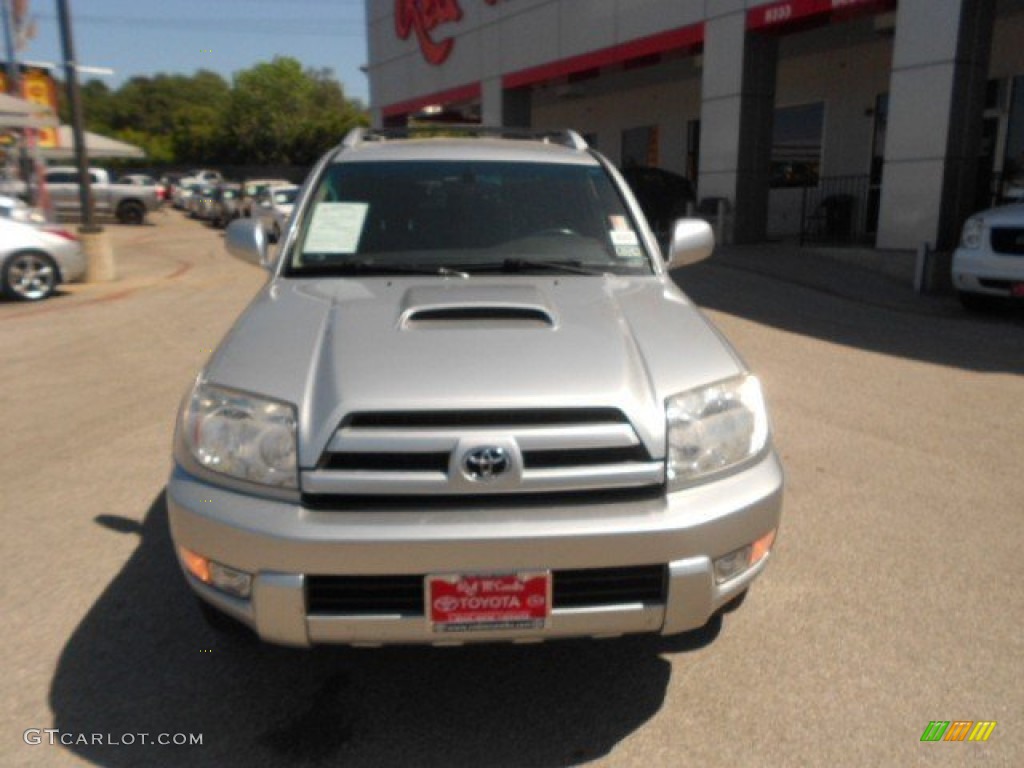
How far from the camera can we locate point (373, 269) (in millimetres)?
3418

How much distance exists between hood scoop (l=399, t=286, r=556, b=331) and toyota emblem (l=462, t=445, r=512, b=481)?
569 millimetres

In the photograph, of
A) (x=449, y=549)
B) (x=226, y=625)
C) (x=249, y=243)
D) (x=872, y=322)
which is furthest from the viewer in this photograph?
(x=872, y=322)

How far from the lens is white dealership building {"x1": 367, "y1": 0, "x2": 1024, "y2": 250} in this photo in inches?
452

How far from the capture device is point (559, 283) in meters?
3.28

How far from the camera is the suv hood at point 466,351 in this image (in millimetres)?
2363

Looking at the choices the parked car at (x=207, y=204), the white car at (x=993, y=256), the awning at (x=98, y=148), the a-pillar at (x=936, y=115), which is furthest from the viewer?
the awning at (x=98, y=148)

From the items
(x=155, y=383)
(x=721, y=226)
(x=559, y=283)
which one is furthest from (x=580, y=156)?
(x=721, y=226)

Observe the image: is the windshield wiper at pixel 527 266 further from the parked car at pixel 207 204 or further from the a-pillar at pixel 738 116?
the parked car at pixel 207 204

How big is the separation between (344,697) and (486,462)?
1.06 meters

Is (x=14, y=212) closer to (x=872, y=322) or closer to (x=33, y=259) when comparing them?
(x=33, y=259)

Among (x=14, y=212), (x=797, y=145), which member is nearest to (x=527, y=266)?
(x=14, y=212)

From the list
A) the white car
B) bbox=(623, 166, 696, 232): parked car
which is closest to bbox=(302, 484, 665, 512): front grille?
the white car

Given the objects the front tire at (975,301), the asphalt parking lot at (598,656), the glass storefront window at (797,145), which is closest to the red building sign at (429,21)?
the glass storefront window at (797,145)

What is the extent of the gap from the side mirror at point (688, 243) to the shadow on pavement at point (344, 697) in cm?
180
